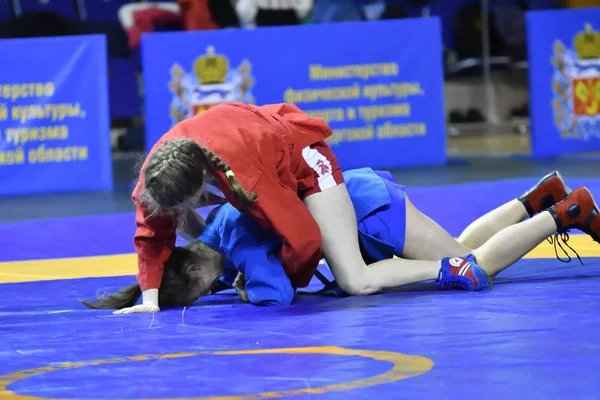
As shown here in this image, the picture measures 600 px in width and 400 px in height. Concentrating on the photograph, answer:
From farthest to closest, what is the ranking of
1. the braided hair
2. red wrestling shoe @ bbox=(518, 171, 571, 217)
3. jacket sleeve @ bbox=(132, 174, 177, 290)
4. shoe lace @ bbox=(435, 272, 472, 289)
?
red wrestling shoe @ bbox=(518, 171, 571, 217) < shoe lace @ bbox=(435, 272, 472, 289) < jacket sleeve @ bbox=(132, 174, 177, 290) < the braided hair

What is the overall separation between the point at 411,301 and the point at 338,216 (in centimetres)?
41

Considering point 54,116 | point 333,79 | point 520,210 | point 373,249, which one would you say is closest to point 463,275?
point 373,249

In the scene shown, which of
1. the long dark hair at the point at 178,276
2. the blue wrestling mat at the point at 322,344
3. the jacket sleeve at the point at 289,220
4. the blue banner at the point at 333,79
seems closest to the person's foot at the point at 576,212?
the blue wrestling mat at the point at 322,344

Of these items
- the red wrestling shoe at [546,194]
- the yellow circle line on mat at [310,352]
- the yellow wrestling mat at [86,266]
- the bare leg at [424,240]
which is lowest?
the yellow circle line on mat at [310,352]

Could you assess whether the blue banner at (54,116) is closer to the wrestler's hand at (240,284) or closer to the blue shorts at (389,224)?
the wrestler's hand at (240,284)

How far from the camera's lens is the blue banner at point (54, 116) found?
28.0 ft

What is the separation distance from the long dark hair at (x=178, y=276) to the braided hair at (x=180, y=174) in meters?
0.38

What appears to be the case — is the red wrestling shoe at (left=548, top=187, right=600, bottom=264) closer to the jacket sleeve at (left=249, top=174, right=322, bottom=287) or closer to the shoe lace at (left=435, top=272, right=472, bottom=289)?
the shoe lace at (left=435, top=272, right=472, bottom=289)

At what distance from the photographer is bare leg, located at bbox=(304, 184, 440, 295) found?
453cm

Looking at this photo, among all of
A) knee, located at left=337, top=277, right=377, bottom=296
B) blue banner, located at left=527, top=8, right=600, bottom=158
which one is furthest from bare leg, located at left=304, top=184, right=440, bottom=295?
blue banner, located at left=527, top=8, right=600, bottom=158

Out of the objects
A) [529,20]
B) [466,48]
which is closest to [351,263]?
[529,20]

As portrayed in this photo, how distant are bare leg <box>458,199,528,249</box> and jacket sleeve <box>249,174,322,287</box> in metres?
0.94

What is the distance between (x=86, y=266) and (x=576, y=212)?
7.62 feet

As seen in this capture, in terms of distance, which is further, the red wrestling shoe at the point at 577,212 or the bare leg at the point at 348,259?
the red wrestling shoe at the point at 577,212
